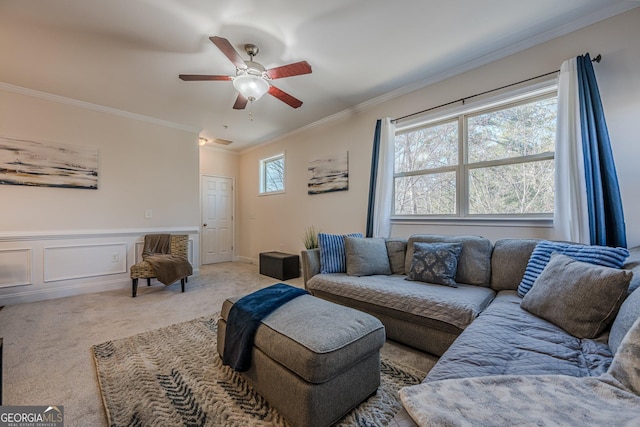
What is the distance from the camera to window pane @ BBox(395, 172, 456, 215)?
3.07 m

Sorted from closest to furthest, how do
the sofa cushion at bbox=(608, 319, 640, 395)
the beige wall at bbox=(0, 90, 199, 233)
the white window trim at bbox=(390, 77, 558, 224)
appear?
the sofa cushion at bbox=(608, 319, 640, 395) → the white window trim at bbox=(390, 77, 558, 224) → the beige wall at bbox=(0, 90, 199, 233)

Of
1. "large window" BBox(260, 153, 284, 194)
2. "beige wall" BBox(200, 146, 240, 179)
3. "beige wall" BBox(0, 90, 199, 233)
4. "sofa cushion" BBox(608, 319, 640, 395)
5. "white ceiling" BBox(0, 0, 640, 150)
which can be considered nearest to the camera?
"sofa cushion" BBox(608, 319, 640, 395)

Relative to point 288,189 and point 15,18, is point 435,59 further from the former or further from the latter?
point 15,18

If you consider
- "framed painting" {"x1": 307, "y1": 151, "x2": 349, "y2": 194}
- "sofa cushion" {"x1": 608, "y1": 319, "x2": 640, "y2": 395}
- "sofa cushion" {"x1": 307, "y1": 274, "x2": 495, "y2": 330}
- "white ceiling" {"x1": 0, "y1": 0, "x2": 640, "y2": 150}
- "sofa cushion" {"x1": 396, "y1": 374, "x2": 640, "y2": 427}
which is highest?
"white ceiling" {"x1": 0, "y1": 0, "x2": 640, "y2": 150}

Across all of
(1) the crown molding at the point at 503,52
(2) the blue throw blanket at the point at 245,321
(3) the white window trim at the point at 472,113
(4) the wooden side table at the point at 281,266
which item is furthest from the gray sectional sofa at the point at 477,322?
(1) the crown molding at the point at 503,52

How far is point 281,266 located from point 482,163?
10.2 ft

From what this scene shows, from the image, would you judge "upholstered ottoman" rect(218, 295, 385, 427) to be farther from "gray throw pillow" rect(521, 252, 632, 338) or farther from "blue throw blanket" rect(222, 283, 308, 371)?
"gray throw pillow" rect(521, 252, 632, 338)

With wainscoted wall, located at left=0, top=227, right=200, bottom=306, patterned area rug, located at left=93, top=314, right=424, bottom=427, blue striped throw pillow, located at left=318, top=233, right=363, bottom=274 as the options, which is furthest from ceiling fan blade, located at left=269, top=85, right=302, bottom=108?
wainscoted wall, located at left=0, top=227, right=200, bottom=306

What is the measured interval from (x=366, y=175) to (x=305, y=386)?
2.92 meters

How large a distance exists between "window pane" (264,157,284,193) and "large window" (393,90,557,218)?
8.32ft

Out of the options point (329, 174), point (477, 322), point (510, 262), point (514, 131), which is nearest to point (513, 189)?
point (514, 131)

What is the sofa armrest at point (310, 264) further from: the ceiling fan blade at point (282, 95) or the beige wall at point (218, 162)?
the beige wall at point (218, 162)

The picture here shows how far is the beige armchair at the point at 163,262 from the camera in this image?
3.42 metres

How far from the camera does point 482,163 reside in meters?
2.82
